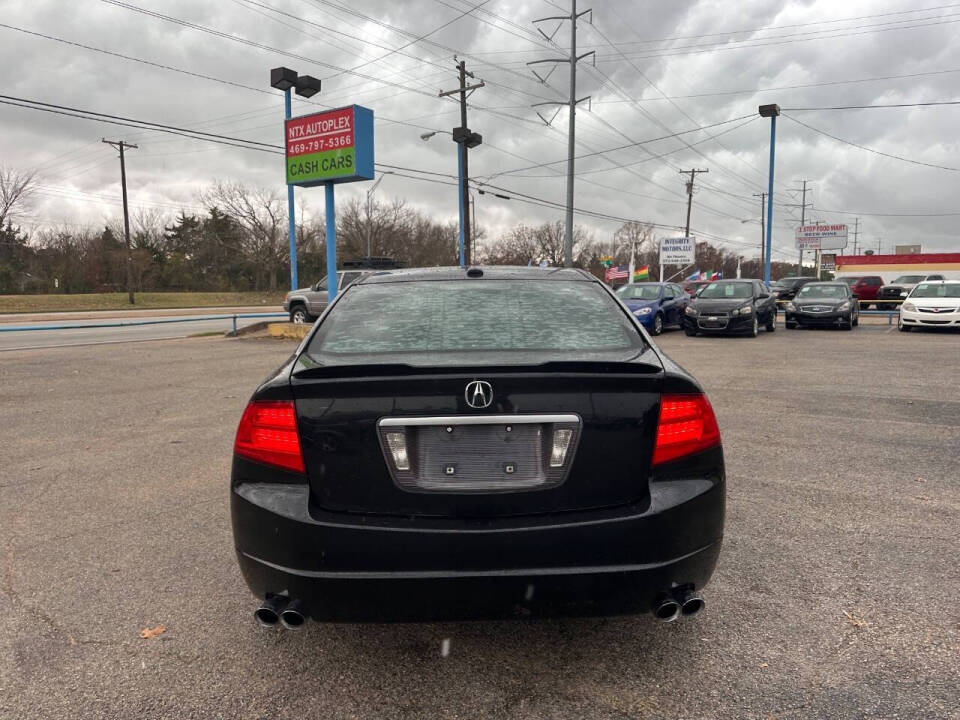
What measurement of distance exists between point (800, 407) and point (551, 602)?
264 inches

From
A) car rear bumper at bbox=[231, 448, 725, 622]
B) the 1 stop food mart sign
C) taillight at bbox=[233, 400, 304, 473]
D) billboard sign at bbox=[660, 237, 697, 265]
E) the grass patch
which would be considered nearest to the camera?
car rear bumper at bbox=[231, 448, 725, 622]

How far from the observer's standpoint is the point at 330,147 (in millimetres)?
17828

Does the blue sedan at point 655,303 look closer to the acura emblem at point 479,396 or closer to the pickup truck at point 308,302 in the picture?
the pickup truck at point 308,302

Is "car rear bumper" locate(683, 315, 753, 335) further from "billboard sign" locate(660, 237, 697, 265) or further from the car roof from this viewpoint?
"billboard sign" locate(660, 237, 697, 265)

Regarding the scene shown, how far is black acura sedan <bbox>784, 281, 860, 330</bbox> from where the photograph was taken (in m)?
20.0

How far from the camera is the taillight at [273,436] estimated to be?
2.33m

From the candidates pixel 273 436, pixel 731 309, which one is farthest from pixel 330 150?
pixel 273 436

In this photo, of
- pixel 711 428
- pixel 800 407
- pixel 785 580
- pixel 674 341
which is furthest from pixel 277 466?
pixel 674 341

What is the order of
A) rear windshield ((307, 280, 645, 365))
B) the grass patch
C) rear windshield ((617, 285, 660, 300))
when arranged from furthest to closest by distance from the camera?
1. the grass patch
2. rear windshield ((617, 285, 660, 300))
3. rear windshield ((307, 280, 645, 365))

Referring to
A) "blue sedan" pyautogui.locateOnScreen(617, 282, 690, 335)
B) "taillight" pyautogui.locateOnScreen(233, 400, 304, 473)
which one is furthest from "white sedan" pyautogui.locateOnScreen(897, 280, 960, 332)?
"taillight" pyautogui.locateOnScreen(233, 400, 304, 473)

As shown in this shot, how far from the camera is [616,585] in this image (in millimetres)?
2250

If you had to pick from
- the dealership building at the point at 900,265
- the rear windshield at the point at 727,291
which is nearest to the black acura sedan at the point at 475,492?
the rear windshield at the point at 727,291

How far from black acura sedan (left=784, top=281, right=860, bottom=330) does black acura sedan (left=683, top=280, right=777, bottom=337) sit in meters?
1.28

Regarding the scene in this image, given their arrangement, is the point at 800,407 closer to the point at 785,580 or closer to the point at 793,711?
the point at 785,580
